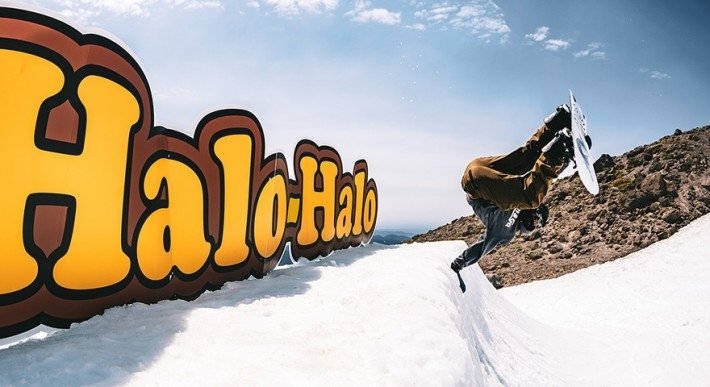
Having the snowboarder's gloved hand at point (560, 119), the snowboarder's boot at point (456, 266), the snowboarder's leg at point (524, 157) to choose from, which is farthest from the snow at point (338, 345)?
the snowboarder's gloved hand at point (560, 119)

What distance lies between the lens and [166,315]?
156 inches

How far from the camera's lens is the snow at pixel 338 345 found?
266cm

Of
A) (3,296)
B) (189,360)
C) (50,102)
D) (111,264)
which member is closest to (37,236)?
(3,296)

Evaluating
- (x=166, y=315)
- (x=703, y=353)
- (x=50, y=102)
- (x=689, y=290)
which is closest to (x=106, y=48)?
(x=50, y=102)

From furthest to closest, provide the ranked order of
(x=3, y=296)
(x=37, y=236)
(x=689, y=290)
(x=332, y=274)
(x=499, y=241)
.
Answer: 1. (x=689, y=290)
2. (x=332, y=274)
3. (x=499, y=241)
4. (x=37, y=236)
5. (x=3, y=296)

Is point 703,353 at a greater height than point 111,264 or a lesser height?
lesser

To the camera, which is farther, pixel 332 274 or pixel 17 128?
pixel 332 274

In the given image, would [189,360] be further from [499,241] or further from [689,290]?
[689,290]

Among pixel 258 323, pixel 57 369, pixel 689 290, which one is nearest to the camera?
pixel 57 369

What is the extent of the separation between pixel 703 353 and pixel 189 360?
1053cm

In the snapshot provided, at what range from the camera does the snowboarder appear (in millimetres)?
4762

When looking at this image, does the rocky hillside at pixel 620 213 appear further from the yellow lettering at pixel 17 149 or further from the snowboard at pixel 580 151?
the yellow lettering at pixel 17 149

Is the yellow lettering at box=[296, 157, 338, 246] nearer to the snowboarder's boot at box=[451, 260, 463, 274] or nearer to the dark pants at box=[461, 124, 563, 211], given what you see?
the snowboarder's boot at box=[451, 260, 463, 274]

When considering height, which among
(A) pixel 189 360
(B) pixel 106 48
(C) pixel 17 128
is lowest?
(A) pixel 189 360
